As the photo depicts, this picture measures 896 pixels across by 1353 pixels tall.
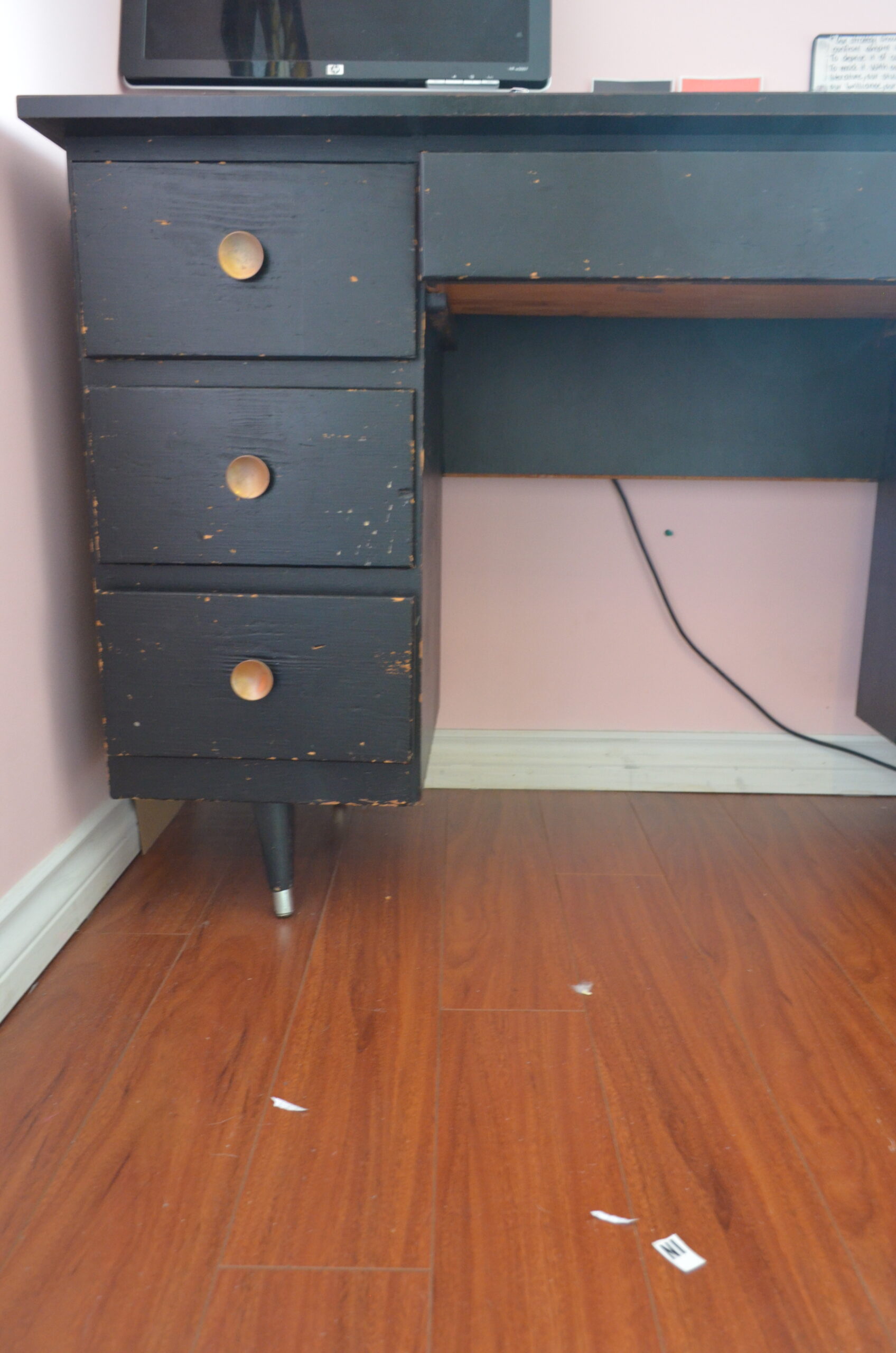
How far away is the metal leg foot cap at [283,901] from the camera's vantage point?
42.0 inches

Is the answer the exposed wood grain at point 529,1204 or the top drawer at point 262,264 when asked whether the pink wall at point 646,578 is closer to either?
the top drawer at point 262,264

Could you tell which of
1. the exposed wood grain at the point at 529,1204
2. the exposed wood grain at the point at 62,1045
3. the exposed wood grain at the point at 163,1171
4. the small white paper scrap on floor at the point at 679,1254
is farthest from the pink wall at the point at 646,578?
the small white paper scrap on floor at the point at 679,1254

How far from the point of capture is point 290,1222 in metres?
0.66

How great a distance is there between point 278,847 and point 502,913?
0.88 ft

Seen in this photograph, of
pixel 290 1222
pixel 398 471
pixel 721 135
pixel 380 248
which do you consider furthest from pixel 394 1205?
pixel 721 135

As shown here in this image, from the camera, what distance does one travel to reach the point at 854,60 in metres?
1.24

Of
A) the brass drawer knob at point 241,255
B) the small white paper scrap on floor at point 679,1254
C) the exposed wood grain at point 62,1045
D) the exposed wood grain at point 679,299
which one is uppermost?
the brass drawer knob at point 241,255

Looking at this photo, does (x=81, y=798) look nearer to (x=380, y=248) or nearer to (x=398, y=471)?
(x=398, y=471)

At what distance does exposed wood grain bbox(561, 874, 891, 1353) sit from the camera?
583mm

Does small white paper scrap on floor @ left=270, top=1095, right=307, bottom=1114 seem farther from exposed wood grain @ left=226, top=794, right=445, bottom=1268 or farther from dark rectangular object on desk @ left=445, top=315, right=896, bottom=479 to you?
dark rectangular object on desk @ left=445, top=315, right=896, bottom=479

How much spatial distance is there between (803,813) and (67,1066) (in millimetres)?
1033

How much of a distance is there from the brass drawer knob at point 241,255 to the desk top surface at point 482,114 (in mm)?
90

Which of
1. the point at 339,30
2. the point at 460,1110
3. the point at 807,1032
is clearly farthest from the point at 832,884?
the point at 339,30

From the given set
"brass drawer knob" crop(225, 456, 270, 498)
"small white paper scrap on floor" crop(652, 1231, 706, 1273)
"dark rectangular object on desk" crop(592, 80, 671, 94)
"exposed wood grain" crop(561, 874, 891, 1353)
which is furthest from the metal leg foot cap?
"dark rectangular object on desk" crop(592, 80, 671, 94)
